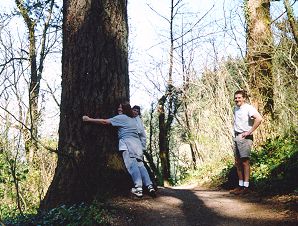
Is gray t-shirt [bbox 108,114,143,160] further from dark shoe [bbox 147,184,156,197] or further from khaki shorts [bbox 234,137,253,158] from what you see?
khaki shorts [bbox 234,137,253,158]

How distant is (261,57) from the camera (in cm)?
931

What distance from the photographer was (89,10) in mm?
5273

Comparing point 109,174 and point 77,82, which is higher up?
point 77,82

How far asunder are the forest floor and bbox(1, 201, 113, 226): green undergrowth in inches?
6.7

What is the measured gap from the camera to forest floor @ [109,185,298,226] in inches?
171

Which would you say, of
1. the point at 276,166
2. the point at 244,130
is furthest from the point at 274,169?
the point at 244,130

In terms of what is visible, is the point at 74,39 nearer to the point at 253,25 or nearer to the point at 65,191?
the point at 65,191

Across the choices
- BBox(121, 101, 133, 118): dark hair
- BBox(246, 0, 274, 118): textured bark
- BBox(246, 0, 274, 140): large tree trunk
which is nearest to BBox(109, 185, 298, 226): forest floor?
BBox(121, 101, 133, 118): dark hair

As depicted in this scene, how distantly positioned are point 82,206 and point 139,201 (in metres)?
0.94

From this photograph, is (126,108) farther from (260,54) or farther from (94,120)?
(260,54)

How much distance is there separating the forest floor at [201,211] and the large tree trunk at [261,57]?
3.95 m

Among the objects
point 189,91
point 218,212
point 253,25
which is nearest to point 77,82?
point 218,212

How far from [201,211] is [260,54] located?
5.89 meters

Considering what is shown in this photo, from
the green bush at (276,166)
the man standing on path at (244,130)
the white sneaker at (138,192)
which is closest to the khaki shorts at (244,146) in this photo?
the man standing on path at (244,130)
